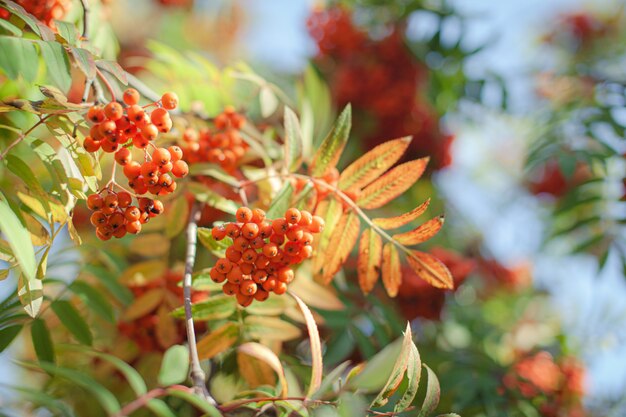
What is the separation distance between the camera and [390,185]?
1.28 m

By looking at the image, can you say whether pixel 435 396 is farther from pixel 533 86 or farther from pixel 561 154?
pixel 533 86

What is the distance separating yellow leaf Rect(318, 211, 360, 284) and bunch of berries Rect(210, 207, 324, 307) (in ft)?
0.39

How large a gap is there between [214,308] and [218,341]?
3.4 inches

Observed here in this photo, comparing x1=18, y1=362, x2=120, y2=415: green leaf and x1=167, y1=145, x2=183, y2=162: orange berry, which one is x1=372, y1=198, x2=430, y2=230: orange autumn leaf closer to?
x1=167, y1=145, x2=183, y2=162: orange berry

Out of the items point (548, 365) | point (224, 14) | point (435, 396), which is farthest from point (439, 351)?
point (224, 14)

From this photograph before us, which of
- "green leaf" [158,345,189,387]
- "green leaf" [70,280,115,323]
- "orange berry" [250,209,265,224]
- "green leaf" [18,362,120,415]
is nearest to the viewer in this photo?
"green leaf" [18,362,120,415]

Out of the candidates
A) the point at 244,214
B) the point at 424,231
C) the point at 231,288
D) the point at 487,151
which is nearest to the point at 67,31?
the point at 244,214

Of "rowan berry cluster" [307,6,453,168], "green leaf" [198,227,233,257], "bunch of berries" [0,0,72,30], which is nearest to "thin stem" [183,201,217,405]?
"green leaf" [198,227,233,257]

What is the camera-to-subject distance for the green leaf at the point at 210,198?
54.4 inches

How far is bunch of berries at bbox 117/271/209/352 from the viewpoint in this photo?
1551 mm

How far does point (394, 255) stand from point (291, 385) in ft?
1.22

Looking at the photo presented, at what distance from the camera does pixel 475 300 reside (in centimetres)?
304

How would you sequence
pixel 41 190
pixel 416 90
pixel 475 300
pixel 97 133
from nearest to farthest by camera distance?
pixel 97 133, pixel 41 190, pixel 416 90, pixel 475 300

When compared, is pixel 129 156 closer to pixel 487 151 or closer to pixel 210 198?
pixel 210 198
